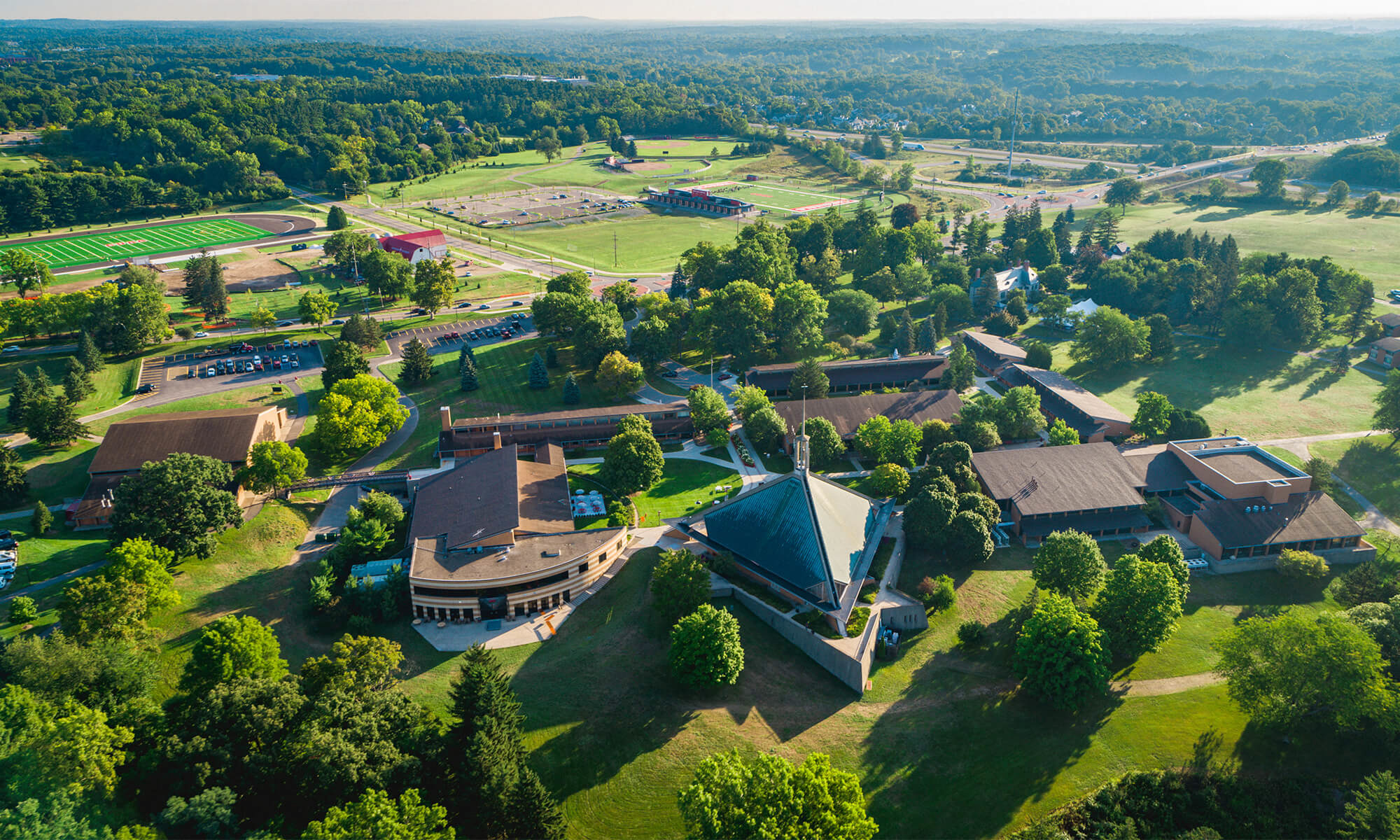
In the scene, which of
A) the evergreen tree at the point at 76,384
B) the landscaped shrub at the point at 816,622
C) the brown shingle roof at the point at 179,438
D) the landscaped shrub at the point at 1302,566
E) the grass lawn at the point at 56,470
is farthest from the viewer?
the evergreen tree at the point at 76,384

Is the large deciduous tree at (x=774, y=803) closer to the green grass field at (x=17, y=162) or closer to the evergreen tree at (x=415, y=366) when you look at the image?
the evergreen tree at (x=415, y=366)

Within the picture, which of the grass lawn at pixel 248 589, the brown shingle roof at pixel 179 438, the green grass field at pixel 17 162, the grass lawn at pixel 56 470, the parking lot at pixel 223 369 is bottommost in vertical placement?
the grass lawn at pixel 248 589

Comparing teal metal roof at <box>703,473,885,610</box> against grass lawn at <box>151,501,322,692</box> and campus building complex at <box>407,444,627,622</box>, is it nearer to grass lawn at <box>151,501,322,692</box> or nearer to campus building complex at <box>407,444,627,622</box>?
campus building complex at <box>407,444,627,622</box>

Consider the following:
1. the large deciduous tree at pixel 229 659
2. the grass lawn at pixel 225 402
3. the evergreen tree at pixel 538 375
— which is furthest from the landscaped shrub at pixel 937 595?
the grass lawn at pixel 225 402

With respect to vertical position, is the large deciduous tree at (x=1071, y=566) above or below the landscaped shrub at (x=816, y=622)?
above

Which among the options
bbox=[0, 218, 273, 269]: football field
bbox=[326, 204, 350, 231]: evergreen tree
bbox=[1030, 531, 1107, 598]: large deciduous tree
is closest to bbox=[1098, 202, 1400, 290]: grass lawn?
bbox=[1030, 531, 1107, 598]: large deciduous tree

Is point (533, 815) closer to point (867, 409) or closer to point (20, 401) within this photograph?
point (867, 409)

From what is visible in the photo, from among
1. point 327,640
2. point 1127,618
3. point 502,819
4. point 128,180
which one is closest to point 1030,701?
point 1127,618

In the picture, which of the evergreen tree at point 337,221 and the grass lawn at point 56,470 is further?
the evergreen tree at point 337,221
